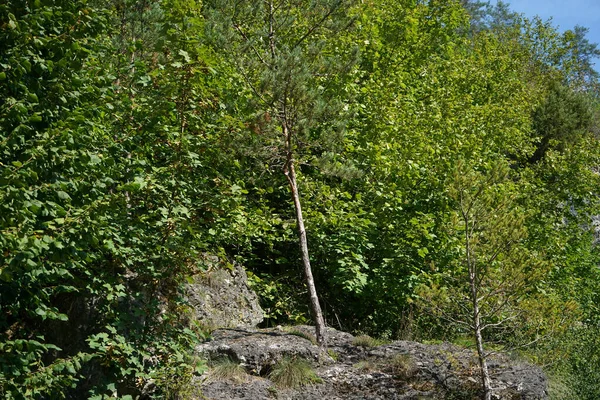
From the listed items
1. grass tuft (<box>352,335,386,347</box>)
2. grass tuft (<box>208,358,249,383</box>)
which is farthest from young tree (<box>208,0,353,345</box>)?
grass tuft (<box>208,358,249,383</box>)

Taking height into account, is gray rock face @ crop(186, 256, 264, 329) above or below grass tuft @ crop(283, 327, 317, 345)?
above

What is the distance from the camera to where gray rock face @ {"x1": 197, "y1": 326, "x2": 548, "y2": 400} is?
317 inches

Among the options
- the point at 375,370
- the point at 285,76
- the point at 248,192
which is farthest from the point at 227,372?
the point at 285,76

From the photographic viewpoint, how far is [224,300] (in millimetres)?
9812

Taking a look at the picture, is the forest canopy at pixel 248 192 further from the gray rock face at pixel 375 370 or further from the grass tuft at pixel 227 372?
the grass tuft at pixel 227 372

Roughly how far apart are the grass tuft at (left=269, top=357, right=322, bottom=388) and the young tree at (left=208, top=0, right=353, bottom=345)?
869 mm

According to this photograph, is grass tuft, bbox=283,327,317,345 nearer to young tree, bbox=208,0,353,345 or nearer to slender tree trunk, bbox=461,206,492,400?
young tree, bbox=208,0,353,345

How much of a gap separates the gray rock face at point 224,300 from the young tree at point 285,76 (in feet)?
3.89

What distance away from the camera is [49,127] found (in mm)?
6027

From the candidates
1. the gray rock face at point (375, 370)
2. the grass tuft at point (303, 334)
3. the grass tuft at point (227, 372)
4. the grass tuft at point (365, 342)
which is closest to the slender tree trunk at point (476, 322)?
the gray rock face at point (375, 370)

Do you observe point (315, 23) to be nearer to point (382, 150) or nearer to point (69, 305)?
point (382, 150)

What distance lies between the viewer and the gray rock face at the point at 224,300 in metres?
9.33

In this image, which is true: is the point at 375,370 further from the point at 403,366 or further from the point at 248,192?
the point at 248,192

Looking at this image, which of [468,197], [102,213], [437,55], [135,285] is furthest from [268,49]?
[437,55]
